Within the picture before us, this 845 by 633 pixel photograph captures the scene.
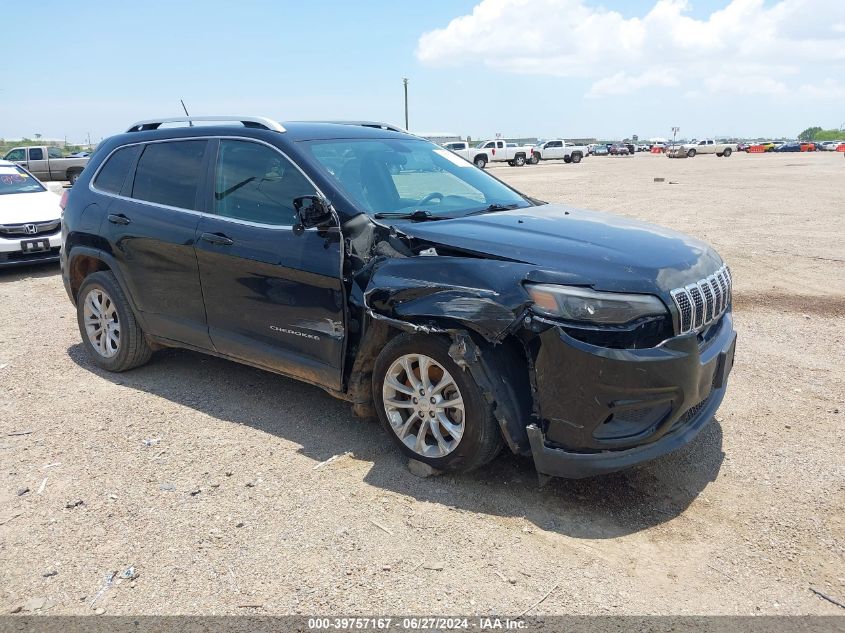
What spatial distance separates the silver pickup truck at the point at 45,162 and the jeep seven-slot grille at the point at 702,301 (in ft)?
97.7

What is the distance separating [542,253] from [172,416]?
2908 millimetres

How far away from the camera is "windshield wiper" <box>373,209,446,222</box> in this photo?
4082 mm

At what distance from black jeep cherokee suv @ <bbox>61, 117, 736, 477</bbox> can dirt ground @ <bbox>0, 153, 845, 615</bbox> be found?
0.35m

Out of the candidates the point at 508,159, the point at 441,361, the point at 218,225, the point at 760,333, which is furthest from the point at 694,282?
the point at 508,159

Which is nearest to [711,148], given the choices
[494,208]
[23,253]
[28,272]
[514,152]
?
[514,152]

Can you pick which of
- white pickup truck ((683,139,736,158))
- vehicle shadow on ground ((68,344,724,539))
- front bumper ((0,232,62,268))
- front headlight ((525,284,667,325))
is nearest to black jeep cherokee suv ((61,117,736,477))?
front headlight ((525,284,667,325))

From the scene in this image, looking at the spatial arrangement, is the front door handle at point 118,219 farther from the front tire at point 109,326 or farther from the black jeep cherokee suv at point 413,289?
the front tire at point 109,326

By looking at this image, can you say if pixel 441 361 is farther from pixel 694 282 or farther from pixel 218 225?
pixel 218 225

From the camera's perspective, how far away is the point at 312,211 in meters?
3.96

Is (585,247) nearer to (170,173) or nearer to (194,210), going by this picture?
(194,210)

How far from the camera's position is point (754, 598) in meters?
2.86

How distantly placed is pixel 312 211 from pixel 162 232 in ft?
5.18

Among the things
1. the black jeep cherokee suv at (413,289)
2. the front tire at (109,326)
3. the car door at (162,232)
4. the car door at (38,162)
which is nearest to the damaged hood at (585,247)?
the black jeep cherokee suv at (413,289)

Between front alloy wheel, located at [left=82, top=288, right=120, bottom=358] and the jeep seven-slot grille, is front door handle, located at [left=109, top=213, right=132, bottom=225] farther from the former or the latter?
the jeep seven-slot grille
